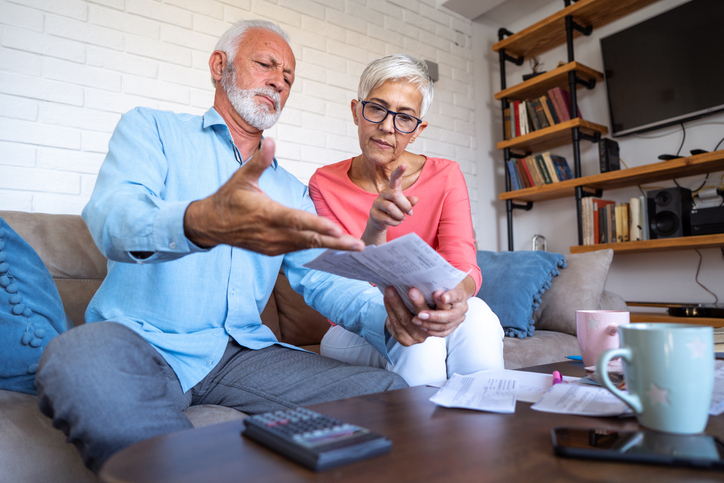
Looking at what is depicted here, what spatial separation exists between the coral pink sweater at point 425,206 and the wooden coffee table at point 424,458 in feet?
2.66

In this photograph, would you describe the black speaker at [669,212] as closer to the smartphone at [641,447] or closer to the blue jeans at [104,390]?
the smartphone at [641,447]

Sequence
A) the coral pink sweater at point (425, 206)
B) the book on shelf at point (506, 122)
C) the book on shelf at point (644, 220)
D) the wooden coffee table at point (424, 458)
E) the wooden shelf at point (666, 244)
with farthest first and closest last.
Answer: the book on shelf at point (506, 122)
the book on shelf at point (644, 220)
the wooden shelf at point (666, 244)
the coral pink sweater at point (425, 206)
the wooden coffee table at point (424, 458)

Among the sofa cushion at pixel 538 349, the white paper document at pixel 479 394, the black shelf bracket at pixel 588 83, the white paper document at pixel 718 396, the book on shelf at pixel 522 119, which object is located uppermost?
the black shelf bracket at pixel 588 83

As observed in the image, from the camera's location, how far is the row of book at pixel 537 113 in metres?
3.17

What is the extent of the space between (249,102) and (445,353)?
81cm

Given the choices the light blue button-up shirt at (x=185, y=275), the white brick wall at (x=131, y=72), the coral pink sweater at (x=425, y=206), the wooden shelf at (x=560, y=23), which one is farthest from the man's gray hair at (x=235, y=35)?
the wooden shelf at (x=560, y=23)

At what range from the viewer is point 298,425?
50 cm

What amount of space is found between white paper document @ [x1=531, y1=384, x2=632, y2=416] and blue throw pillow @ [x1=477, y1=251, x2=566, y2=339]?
109cm

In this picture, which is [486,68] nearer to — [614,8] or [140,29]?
[614,8]

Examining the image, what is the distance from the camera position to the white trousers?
1.04m

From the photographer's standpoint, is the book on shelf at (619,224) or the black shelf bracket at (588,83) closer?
the book on shelf at (619,224)

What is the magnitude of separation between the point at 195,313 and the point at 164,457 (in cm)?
59

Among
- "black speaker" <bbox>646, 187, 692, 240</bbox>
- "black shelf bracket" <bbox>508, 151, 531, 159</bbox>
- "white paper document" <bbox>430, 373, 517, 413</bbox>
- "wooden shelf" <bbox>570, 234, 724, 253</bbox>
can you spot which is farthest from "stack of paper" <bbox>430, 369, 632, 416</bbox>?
"black shelf bracket" <bbox>508, 151, 531, 159</bbox>

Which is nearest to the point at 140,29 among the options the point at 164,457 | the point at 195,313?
the point at 195,313
